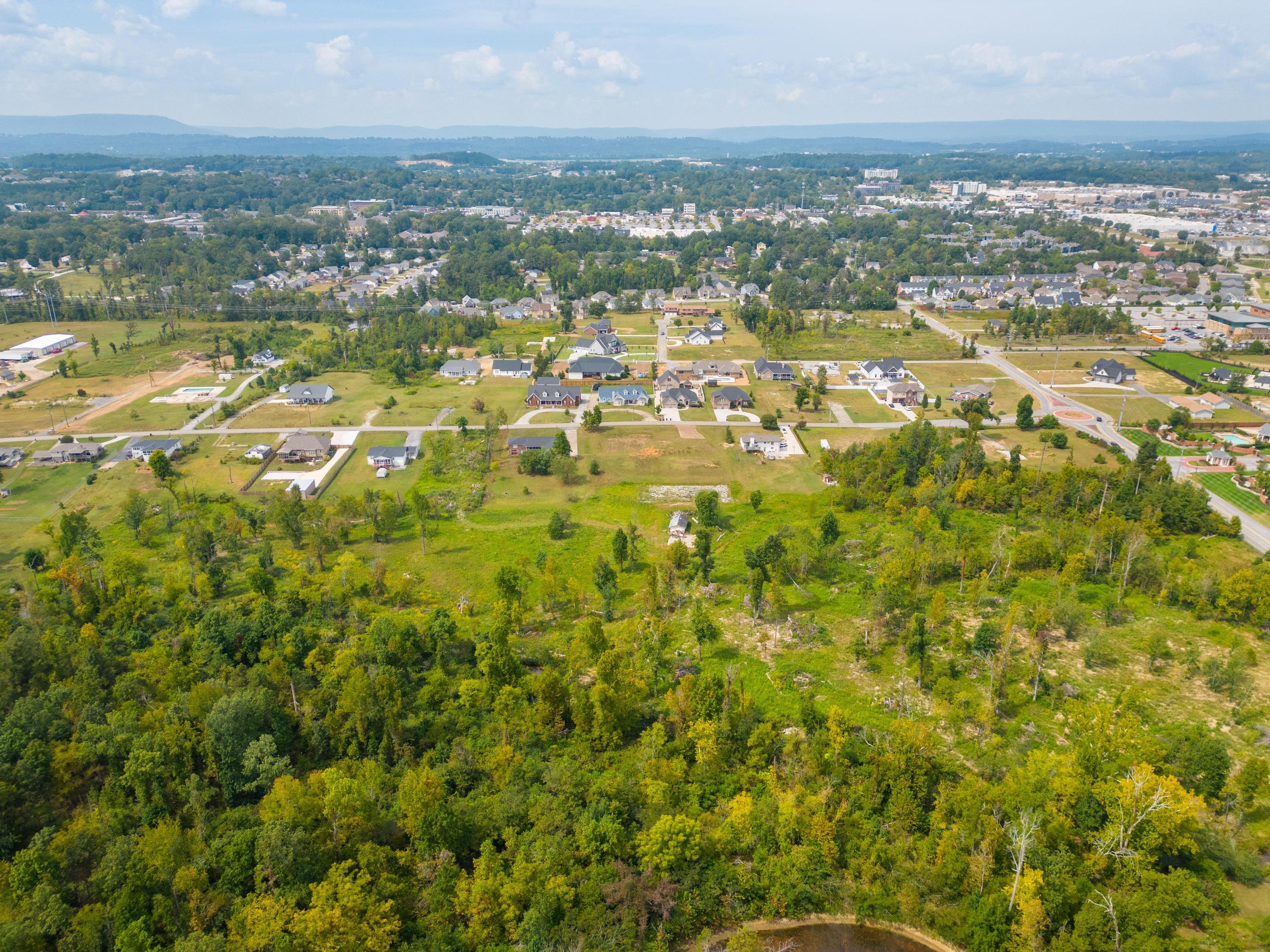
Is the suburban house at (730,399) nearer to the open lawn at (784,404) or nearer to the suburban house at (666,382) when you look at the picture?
the open lawn at (784,404)

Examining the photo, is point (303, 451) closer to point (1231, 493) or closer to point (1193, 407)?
point (1231, 493)

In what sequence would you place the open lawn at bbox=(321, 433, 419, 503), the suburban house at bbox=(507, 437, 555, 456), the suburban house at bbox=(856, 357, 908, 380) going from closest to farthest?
the open lawn at bbox=(321, 433, 419, 503)
the suburban house at bbox=(507, 437, 555, 456)
the suburban house at bbox=(856, 357, 908, 380)

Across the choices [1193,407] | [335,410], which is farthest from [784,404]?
[335,410]

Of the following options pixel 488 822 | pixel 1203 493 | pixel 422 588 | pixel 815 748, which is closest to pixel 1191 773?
pixel 815 748

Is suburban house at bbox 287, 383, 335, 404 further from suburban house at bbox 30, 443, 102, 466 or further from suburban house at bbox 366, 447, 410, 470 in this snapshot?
suburban house at bbox 30, 443, 102, 466

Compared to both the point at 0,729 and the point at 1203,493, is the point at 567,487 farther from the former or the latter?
the point at 1203,493

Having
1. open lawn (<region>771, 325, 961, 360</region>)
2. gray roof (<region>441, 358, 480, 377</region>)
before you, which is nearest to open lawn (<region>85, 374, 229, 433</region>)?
gray roof (<region>441, 358, 480, 377</region>)
